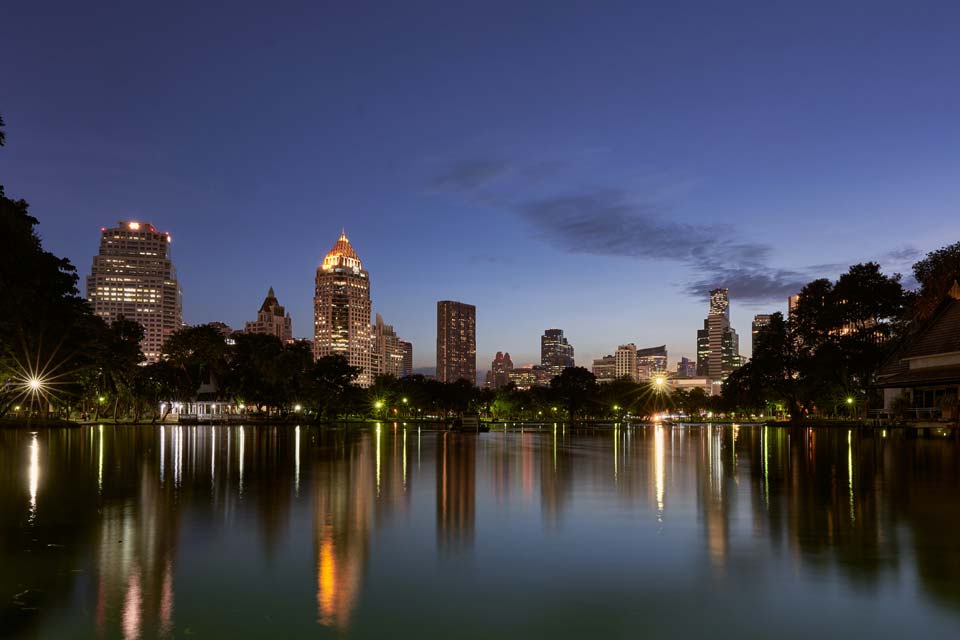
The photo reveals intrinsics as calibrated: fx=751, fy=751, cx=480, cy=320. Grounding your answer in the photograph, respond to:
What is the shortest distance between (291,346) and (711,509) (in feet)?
324

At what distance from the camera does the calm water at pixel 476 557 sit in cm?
751

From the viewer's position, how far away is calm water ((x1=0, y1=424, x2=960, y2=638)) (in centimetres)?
751

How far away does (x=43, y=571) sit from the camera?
9320mm

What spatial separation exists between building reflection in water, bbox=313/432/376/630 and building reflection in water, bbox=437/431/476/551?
4.30ft

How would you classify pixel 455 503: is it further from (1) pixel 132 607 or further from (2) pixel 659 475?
(2) pixel 659 475

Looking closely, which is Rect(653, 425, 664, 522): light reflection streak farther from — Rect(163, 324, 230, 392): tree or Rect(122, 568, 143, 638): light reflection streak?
Rect(163, 324, 230, 392): tree

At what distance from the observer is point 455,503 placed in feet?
53.3

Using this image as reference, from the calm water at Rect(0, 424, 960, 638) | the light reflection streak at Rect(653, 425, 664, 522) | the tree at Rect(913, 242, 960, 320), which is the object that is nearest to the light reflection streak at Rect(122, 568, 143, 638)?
the calm water at Rect(0, 424, 960, 638)

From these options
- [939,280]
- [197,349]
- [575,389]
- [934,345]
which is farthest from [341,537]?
[575,389]

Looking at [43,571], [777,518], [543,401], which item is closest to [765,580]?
[777,518]

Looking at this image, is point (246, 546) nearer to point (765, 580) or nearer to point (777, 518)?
point (765, 580)

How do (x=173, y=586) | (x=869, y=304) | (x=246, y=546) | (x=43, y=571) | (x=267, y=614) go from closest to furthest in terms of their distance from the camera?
(x=267, y=614) < (x=173, y=586) < (x=43, y=571) < (x=246, y=546) < (x=869, y=304)

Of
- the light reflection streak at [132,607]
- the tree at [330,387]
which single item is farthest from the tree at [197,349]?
the light reflection streak at [132,607]

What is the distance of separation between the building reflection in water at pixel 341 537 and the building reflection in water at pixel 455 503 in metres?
1.31
